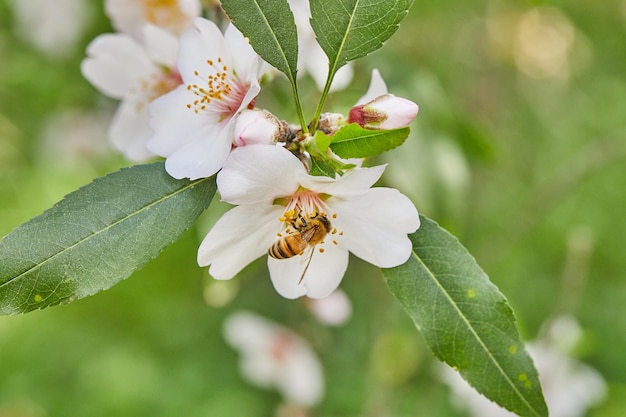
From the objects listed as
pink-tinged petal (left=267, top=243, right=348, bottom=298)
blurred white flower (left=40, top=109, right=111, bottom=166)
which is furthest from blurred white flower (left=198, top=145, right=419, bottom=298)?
blurred white flower (left=40, top=109, right=111, bottom=166)

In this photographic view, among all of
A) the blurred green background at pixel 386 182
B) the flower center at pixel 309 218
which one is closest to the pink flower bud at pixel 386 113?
the flower center at pixel 309 218

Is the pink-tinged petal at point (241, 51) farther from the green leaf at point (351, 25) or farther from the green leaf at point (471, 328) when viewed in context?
the green leaf at point (471, 328)

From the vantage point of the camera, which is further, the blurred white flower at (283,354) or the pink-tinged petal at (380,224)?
the blurred white flower at (283,354)

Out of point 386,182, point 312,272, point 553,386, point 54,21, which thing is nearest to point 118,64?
point 312,272

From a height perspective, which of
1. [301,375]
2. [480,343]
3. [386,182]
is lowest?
[301,375]

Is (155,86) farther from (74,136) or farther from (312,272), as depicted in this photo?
(74,136)

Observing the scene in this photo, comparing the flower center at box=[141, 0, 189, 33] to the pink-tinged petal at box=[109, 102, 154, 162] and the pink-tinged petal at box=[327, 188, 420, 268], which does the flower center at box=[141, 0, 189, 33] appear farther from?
the pink-tinged petal at box=[327, 188, 420, 268]
